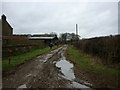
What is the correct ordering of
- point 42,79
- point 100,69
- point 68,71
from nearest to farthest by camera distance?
point 42,79, point 100,69, point 68,71

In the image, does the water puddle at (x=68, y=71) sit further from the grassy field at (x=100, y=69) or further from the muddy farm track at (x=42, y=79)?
the grassy field at (x=100, y=69)

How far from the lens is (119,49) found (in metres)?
10.4

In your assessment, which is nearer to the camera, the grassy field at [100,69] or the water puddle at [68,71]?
the grassy field at [100,69]

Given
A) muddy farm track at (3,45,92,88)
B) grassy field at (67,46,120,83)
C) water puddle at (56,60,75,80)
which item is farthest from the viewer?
water puddle at (56,60,75,80)

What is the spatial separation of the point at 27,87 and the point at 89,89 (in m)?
2.99

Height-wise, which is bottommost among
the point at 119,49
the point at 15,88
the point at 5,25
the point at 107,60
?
the point at 15,88

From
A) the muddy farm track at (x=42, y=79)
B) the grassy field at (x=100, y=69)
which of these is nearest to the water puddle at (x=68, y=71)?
the muddy farm track at (x=42, y=79)

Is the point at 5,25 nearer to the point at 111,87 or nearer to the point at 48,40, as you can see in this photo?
the point at 48,40

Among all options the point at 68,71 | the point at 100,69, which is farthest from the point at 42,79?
the point at 100,69

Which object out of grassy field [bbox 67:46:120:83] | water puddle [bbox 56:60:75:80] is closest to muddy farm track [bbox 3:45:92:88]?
water puddle [bbox 56:60:75:80]

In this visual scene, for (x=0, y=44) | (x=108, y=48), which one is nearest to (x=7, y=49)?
(x=0, y=44)

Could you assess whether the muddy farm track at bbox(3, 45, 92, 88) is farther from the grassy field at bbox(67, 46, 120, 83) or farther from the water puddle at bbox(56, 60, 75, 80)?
the grassy field at bbox(67, 46, 120, 83)

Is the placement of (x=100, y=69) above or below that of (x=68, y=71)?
above

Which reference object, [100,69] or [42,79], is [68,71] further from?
[42,79]
